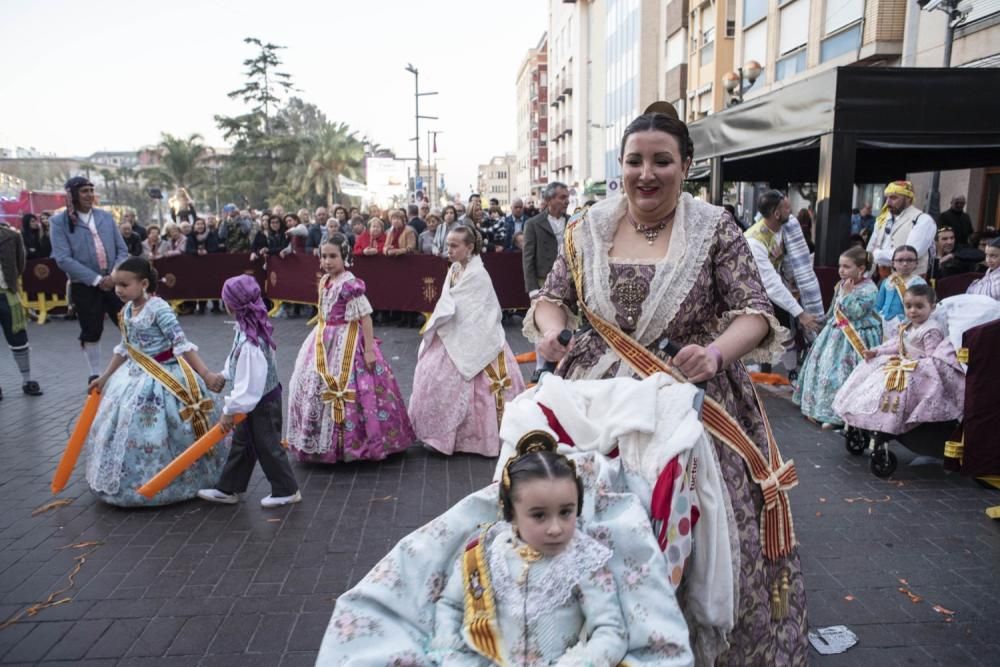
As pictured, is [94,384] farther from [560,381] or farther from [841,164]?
[841,164]

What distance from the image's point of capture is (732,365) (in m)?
2.51

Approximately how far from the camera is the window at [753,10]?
2055cm

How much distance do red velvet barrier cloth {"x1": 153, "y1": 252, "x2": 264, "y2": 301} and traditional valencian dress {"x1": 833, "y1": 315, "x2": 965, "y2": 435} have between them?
12.4 metres

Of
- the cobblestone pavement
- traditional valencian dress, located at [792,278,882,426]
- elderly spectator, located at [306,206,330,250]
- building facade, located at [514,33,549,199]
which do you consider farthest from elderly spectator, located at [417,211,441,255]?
building facade, located at [514,33,549,199]

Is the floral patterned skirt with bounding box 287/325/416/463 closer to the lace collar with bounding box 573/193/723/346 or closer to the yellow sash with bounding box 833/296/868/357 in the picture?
the lace collar with bounding box 573/193/723/346

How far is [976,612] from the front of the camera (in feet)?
11.0

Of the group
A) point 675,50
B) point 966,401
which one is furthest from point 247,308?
point 675,50

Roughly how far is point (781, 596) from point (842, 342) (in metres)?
4.55

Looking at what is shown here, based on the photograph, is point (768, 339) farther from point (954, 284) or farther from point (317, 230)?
point (317, 230)

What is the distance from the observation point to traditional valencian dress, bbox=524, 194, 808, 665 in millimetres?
2320

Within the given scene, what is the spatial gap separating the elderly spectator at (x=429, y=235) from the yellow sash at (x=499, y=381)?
7314 mm

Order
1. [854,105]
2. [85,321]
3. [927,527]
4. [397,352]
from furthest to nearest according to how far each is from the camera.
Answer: [397,352] < [85,321] < [854,105] < [927,527]

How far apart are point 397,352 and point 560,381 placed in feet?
27.4

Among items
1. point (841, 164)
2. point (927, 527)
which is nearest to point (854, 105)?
point (841, 164)
